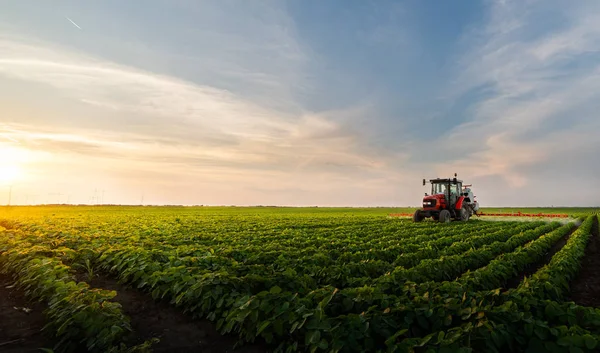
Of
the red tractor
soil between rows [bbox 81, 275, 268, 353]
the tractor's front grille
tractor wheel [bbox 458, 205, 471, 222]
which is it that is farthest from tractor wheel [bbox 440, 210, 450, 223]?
soil between rows [bbox 81, 275, 268, 353]

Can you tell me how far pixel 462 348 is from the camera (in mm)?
4023

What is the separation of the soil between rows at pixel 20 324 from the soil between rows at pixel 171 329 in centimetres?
147

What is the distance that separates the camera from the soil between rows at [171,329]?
19.3ft

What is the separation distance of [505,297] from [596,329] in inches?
54.2

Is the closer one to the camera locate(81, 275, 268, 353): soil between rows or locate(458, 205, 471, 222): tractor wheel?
locate(81, 275, 268, 353): soil between rows

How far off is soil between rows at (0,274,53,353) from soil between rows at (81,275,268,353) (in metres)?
1.47

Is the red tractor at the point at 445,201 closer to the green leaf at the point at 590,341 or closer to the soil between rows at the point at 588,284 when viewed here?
the soil between rows at the point at 588,284

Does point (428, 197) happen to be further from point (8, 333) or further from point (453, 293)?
point (8, 333)

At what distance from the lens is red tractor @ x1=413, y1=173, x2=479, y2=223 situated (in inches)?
1139

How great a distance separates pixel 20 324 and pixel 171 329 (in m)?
2.99

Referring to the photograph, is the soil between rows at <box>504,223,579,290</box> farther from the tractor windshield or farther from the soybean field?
the tractor windshield

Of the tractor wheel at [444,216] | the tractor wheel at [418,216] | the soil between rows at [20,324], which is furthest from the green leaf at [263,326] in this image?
the tractor wheel at [418,216]

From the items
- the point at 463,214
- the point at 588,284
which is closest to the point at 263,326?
the point at 588,284

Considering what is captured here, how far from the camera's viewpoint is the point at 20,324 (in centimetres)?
694
